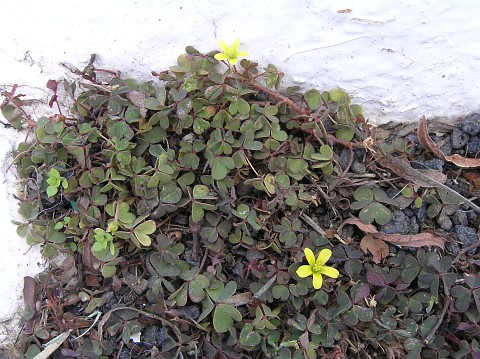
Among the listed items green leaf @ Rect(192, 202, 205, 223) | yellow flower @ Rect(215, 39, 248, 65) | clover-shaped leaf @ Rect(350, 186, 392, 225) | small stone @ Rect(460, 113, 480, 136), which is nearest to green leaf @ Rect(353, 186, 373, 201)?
clover-shaped leaf @ Rect(350, 186, 392, 225)

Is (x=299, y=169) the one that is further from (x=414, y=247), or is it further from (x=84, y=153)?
(x=84, y=153)

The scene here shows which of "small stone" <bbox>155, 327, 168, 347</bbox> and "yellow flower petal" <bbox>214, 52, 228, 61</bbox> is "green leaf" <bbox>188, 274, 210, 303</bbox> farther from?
"yellow flower petal" <bbox>214, 52, 228, 61</bbox>

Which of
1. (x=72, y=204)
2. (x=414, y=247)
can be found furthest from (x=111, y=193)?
(x=414, y=247)

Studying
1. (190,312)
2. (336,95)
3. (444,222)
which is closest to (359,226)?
(444,222)

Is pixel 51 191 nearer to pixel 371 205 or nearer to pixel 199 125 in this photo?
pixel 199 125

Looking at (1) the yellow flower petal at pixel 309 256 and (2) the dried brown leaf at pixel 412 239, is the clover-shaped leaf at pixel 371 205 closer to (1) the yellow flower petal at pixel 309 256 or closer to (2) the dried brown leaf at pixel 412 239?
(2) the dried brown leaf at pixel 412 239

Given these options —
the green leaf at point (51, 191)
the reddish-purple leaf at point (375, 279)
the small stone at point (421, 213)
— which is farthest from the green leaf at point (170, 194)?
the small stone at point (421, 213)
